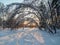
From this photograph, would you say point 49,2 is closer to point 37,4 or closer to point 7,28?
point 37,4

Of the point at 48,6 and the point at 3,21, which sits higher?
the point at 48,6

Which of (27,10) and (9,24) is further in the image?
(9,24)

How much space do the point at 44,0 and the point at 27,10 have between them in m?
1.60

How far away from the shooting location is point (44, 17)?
430 inches

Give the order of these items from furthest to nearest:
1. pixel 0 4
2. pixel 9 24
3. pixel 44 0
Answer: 1. pixel 0 4
2. pixel 9 24
3. pixel 44 0

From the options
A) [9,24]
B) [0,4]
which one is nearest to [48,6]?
[9,24]

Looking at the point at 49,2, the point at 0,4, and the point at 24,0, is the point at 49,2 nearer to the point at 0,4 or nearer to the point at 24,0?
the point at 24,0

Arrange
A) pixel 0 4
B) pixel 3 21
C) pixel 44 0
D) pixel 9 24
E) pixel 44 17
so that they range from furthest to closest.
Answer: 1. pixel 0 4
2. pixel 3 21
3. pixel 9 24
4. pixel 44 0
5. pixel 44 17

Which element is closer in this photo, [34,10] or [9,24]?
[34,10]

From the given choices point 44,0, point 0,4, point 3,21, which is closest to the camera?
point 44,0

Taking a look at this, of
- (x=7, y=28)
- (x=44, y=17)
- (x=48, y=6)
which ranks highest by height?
(x=48, y=6)

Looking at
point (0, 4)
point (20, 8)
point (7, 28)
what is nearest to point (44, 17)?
point (20, 8)

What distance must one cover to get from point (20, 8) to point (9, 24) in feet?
7.75

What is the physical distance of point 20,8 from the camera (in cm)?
1114
